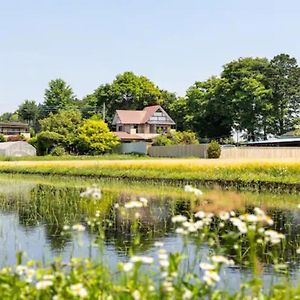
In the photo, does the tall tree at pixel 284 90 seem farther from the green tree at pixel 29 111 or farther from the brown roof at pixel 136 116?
the green tree at pixel 29 111

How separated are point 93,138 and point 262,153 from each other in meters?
16.9

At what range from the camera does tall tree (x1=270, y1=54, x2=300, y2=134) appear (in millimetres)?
50781

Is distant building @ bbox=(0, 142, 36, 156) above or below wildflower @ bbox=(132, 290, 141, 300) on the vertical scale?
above

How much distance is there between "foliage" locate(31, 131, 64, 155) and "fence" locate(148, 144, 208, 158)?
839cm

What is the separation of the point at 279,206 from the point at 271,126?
124ft

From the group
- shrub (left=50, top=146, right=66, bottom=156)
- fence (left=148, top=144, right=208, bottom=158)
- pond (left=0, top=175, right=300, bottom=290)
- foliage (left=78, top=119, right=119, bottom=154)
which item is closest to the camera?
pond (left=0, top=175, right=300, bottom=290)

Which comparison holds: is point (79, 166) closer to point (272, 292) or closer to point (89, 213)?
point (89, 213)

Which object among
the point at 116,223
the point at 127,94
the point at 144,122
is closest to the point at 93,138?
the point at 144,122

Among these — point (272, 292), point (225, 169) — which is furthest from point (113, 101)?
point (272, 292)

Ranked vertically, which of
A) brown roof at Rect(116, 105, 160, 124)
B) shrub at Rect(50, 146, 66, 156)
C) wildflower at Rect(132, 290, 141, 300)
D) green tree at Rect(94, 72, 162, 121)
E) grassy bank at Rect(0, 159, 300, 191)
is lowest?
grassy bank at Rect(0, 159, 300, 191)

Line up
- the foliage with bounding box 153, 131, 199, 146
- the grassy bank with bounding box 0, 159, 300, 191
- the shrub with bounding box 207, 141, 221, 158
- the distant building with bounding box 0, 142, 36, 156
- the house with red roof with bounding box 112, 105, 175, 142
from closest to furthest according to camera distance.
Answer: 1. the grassy bank with bounding box 0, 159, 300, 191
2. the shrub with bounding box 207, 141, 221, 158
3. the foliage with bounding box 153, 131, 199, 146
4. the distant building with bounding box 0, 142, 36, 156
5. the house with red roof with bounding box 112, 105, 175, 142

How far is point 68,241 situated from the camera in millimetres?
9344

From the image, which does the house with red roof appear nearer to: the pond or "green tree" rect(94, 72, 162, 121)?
"green tree" rect(94, 72, 162, 121)

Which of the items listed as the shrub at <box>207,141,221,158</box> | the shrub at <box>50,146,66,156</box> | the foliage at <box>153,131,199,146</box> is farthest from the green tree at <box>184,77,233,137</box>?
the shrub at <box>50,146,66,156</box>
